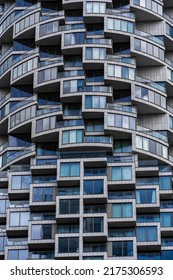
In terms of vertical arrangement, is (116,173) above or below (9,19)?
below

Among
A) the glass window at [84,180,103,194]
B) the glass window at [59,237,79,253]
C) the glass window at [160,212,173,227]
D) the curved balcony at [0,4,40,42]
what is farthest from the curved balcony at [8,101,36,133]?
the glass window at [160,212,173,227]

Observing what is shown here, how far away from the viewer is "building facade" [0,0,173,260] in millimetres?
108000

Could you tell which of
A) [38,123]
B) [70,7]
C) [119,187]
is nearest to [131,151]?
[119,187]

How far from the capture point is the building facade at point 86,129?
108000 mm

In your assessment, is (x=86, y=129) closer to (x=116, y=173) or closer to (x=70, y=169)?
(x=70, y=169)

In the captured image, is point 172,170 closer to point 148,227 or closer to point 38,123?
point 148,227

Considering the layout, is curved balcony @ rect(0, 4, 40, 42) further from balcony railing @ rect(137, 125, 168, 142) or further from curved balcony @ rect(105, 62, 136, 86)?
balcony railing @ rect(137, 125, 168, 142)

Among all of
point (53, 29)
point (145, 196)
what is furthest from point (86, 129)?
point (53, 29)

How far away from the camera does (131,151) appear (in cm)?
11525

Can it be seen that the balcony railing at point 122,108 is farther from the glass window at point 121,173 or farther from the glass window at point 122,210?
the glass window at point 122,210

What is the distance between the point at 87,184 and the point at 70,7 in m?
30.8

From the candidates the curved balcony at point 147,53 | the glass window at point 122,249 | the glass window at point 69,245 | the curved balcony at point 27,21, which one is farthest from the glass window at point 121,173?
the curved balcony at point 27,21

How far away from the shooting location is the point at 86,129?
116938mm

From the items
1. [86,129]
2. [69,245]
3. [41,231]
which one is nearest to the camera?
[69,245]
